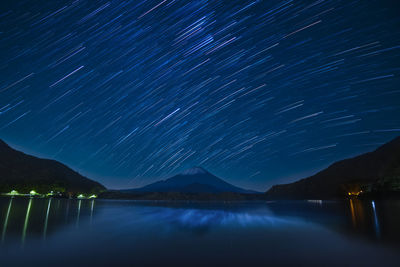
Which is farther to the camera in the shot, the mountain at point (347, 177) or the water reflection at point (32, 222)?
the mountain at point (347, 177)

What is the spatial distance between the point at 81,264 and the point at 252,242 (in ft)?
17.3

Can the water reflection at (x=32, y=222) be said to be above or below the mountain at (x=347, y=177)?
below

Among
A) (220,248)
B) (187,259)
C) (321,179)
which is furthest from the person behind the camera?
(321,179)

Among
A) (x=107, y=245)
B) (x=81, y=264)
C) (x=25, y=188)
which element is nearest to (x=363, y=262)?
(x=81, y=264)

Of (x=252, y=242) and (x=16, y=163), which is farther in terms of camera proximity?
(x=16, y=163)

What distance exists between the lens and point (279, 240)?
8133 mm

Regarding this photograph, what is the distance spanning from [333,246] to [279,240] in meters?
1.77

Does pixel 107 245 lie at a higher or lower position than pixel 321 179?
lower

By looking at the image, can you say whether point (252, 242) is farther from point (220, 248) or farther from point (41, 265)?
point (41, 265)

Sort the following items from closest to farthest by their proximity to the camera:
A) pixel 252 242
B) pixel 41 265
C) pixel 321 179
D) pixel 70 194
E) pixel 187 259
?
pixel 41 265 → pixel 187 259 → pixel 252 242 → pixel 70 194 → pixel 321 179

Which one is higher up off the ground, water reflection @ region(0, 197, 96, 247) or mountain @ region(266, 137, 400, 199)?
mountain @ region(266, 137, 400, 199)

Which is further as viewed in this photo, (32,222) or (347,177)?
(347,177)

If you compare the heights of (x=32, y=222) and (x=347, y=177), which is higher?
(x=347, y=177)

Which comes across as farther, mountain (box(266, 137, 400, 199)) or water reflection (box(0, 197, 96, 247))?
mountain (box(266, 137, 400, 199))
